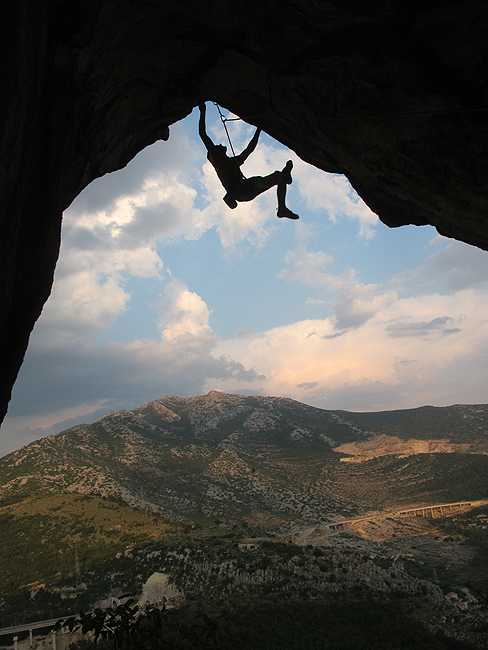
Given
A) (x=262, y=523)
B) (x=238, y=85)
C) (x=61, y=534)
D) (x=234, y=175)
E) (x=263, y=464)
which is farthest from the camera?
(x=263, y=464)

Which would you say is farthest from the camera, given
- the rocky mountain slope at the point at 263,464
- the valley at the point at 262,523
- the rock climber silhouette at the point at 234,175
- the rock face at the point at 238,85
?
the rocky mountain slope at the point at 263,464

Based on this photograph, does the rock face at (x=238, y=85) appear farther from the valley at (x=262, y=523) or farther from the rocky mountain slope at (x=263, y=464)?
the rocky mountain slope at (x=263, y=464)

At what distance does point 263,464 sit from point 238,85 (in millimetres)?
66739

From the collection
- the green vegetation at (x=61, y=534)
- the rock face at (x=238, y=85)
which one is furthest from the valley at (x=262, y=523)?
the rock face at (x=238, y=85)

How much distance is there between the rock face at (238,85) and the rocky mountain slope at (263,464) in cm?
4673

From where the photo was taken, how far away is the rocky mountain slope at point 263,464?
5003cm

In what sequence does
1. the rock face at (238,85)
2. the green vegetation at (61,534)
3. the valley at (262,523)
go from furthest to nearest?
the green vegetation at (61,534)
the valley at (262,523)
the rock face at (238,85)

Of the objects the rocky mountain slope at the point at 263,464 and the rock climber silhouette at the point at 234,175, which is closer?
the rock climber silhouette at the point at 234,175

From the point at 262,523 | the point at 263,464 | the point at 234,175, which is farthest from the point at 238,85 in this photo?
the point at 263,464

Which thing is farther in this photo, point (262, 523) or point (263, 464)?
point (263, 464)

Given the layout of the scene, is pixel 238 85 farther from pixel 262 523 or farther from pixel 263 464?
pixel 263 464

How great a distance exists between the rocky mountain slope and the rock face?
153ft

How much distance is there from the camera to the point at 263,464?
66.8 m

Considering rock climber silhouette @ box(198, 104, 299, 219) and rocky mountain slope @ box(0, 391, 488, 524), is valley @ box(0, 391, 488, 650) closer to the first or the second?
rocky mountain slope @ box(0, 391, 488, 524)
